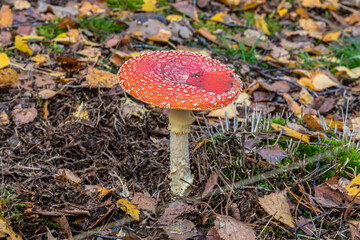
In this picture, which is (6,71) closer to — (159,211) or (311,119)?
(159,211)

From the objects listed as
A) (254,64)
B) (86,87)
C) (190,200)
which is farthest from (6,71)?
(254,64)

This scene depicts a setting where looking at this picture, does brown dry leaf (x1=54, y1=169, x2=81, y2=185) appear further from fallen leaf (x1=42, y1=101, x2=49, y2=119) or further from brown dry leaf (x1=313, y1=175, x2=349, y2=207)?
brown dry leaf (x1=313, y1=175, x2=349, y2=207)

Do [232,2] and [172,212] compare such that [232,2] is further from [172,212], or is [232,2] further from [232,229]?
[232,229]

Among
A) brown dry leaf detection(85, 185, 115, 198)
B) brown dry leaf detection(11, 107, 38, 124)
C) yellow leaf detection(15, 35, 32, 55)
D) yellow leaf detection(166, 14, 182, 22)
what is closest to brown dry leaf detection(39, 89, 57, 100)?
brown dry leaf detection(11, 107, 38, 124)

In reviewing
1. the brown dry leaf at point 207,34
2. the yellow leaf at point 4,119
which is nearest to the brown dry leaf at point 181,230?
the yellow leaf at point 4,119

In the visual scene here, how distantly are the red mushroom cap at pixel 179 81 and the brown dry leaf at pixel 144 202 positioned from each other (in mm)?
879

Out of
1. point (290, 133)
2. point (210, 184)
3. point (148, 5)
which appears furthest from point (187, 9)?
point (210, 184)

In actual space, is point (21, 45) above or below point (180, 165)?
above

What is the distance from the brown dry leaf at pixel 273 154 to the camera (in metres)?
2.88

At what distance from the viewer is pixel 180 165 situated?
2.81 meters

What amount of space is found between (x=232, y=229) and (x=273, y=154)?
883 mm

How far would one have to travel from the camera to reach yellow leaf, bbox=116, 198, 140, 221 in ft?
8.32

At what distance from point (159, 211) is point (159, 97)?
3.43 ft

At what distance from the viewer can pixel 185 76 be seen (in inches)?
97.7
